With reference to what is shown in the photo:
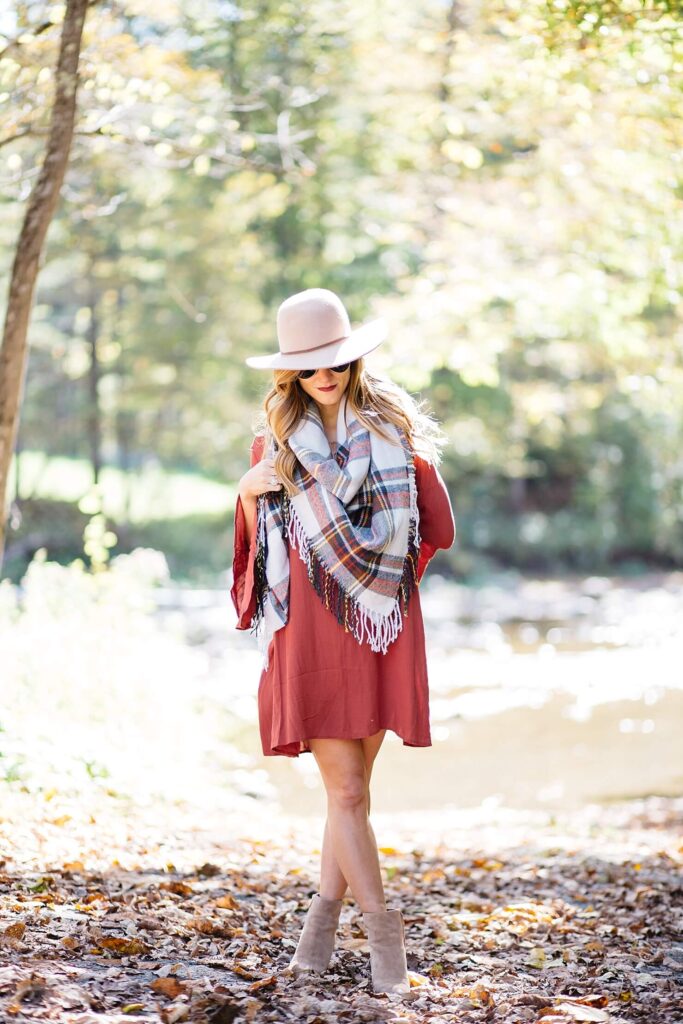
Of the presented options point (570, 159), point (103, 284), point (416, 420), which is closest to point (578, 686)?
point (570, 159)

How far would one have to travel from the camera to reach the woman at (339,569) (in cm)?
339

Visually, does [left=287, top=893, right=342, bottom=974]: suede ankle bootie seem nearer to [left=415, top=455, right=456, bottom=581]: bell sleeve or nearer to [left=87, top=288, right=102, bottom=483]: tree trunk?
[left=415, top=455, right=456, bottom=581]: bell sleeve

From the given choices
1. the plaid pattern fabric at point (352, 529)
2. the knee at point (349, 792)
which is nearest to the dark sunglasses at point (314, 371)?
the plaid pattern fabric at point (352, 529)

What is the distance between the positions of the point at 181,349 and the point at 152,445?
14.2 ft

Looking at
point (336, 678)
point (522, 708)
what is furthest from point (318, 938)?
point (522, 708)

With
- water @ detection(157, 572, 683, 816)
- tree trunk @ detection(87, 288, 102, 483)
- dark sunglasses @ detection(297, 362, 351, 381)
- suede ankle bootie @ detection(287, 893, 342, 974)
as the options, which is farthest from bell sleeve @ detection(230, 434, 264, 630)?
tree trunk @ detection(87, 288, 102, 483)

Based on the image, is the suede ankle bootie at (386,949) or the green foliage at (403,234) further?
the green foliage at (403,234)

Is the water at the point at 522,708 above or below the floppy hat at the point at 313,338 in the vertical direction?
below

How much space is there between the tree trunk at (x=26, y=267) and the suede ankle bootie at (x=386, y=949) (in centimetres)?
287

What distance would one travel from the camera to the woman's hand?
347 centimetres

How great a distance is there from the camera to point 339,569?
3.39 meters

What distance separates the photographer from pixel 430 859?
6.08 m

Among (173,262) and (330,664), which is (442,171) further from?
(330,664)

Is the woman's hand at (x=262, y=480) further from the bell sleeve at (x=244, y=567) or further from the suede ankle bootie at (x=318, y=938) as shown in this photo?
the suede ankle bootie at (x=318, y=938)
